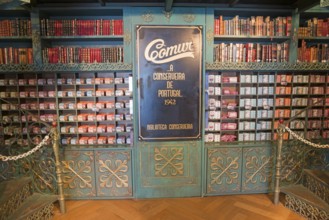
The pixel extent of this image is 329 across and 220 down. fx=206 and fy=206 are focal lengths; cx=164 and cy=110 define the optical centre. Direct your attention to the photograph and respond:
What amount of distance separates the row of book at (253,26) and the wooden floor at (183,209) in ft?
7.68

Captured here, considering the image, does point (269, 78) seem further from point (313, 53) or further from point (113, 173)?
point (113, 173)

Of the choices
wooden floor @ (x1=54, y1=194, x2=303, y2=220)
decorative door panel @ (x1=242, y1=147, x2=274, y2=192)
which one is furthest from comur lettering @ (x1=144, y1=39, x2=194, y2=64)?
wooden floor @ (x1=54, y1=194, x2=303, y2=220)

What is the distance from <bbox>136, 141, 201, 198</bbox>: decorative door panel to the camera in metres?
2.89

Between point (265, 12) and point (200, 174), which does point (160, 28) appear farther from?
point (200, 174)

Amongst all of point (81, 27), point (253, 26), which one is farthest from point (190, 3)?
point (81, 27)

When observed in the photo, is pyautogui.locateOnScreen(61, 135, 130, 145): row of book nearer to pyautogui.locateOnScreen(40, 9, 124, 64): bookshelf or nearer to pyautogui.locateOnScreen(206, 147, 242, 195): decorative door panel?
pyautogui.locateOnScreen(40, 9, 124, 64): bookshelf

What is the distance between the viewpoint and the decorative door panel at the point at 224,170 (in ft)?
9.64

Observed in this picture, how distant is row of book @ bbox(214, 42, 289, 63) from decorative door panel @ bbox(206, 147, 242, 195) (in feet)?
4.25

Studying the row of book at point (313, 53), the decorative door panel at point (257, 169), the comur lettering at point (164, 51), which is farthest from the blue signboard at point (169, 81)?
the row of book at point (313, 53)

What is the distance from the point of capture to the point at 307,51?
2961 mm

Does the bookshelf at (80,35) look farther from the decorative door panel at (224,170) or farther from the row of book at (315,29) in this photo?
the row of book at (315,29)

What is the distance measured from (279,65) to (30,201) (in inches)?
145

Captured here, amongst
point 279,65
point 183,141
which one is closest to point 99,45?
point 183,141

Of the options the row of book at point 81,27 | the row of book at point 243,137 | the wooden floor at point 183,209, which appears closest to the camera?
the wooden floor at point 183,209
